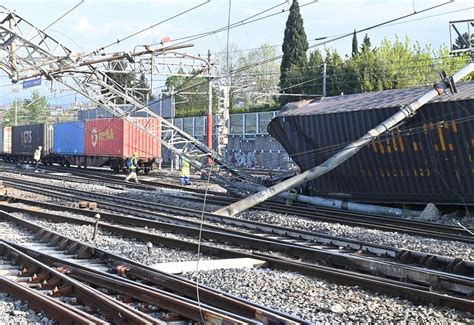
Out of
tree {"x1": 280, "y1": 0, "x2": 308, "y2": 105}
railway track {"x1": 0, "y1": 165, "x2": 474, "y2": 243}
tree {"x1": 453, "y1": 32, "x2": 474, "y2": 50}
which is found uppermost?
tree {"x1": 280, "y1": 0, "x2": 308, "y2": 105}

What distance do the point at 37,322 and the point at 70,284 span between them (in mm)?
1029

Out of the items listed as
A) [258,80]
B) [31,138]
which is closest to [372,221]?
[31,138]

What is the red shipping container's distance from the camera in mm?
36500

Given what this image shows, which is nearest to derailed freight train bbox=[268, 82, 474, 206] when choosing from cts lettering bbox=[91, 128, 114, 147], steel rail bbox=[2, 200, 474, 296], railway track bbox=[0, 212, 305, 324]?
steel rail bbox=[2, 200, 474, 296]

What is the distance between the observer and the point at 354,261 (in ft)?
29.7

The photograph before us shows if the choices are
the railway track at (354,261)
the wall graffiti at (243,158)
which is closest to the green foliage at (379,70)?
the wall graffiti at (243,158)

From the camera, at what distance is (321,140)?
1972 cm

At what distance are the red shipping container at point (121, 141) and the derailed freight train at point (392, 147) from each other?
1666cm

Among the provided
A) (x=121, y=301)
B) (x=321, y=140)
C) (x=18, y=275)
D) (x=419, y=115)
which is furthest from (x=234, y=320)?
(x=321, y=140)

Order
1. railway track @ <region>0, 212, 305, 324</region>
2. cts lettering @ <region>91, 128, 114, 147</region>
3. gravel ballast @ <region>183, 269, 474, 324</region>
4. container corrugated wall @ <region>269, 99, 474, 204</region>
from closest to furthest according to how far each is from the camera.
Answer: railway track @ <region>0, 212, 305, 324</region> → gravel ballast @ <region>183, 269, 474, 324</region> → container corrugated wall @ <region>269, 99, 474, 204</region> → cts lettering @ <region>91, 128, 114, 147</region>

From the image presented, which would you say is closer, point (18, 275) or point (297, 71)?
point (18, 275)

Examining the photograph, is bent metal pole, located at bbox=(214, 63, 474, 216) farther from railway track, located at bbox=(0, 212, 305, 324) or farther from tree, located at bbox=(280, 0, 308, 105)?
tree, located at bbox=(280, 0, 308, 105)

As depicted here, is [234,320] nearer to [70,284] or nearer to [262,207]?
[70,284]

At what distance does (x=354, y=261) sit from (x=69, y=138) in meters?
36.7
